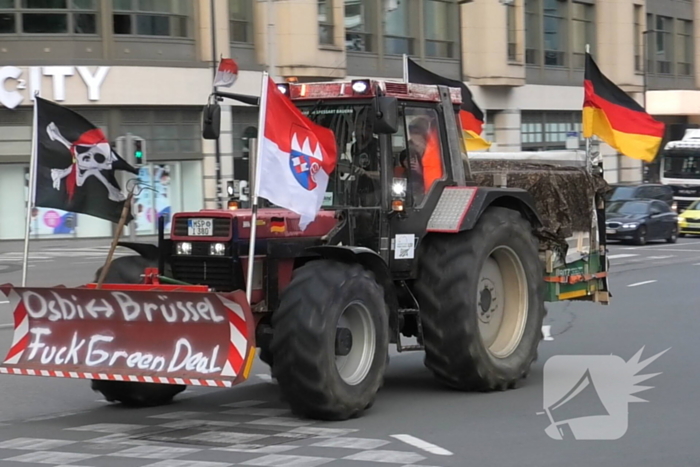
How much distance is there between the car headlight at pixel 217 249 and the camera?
9055 millimetres

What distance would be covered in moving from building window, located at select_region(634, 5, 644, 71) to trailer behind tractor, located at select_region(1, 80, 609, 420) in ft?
155

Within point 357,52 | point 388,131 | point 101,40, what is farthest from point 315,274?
point 357,52

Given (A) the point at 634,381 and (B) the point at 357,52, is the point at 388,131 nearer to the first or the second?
(A) the point at 634,381

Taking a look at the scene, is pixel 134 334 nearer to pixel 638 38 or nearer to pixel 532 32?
pixel 532 32

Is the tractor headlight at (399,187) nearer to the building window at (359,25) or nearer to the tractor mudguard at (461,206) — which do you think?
the tractor mudguard at (461,206)

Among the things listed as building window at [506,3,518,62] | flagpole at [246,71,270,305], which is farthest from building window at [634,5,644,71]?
flagpole at [246,71,270,305]

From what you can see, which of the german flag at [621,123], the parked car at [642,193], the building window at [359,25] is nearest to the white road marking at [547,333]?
the german flag at [621,123]

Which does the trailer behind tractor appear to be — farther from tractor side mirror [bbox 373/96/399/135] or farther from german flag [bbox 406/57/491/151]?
german flag [bbox 406/57/491/151]

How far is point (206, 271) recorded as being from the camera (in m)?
9.18

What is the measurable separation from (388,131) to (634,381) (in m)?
3.67

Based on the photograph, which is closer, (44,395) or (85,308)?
(85,308)

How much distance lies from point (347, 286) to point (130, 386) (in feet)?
7.22

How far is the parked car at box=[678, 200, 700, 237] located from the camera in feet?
128

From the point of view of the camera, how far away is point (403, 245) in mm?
9938
